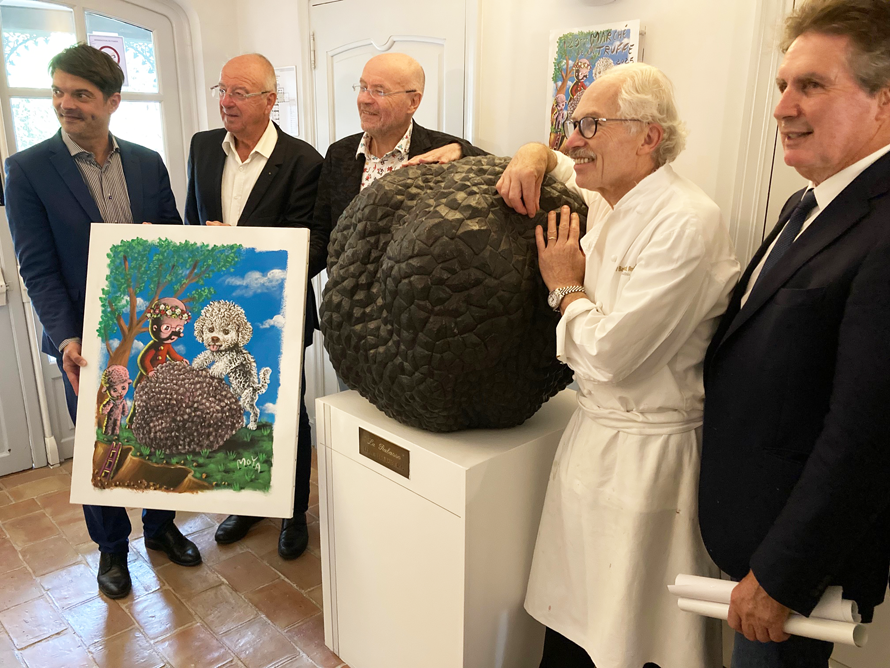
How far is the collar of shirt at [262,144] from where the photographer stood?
227 centimetres

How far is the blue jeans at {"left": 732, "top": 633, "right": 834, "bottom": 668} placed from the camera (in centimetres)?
126

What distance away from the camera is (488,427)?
1.67 meters

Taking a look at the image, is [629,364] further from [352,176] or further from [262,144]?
[262,144]

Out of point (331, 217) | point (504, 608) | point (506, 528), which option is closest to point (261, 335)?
point (331, 217)

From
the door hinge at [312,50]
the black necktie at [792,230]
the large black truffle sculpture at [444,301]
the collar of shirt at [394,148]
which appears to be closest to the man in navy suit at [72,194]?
the collar of shirt at [394,148]

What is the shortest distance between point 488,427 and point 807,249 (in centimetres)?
83

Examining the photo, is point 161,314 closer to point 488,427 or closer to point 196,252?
point 196,252

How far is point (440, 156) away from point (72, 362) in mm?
1334

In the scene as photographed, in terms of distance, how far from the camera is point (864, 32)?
103 cm

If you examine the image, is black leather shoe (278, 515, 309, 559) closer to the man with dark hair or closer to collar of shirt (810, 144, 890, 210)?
the man with dark hair

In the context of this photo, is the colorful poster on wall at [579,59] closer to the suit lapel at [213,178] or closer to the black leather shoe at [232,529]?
the suit lapel at [213,178]

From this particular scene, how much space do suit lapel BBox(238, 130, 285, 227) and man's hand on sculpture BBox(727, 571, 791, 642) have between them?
1803 mm

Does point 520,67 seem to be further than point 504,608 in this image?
Yes

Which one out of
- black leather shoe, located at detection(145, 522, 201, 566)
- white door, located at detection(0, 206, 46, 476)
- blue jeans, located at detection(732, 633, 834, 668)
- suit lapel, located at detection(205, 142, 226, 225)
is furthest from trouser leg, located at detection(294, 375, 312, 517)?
blue jeans, located at detection(732, 633, 834, 668)
